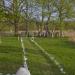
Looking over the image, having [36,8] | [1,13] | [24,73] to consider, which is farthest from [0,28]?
[24,73]

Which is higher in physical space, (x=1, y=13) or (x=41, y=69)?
(x=1, y=13)

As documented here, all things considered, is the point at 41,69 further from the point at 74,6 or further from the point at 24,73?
the point at 74,6

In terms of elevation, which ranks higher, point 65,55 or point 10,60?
point 10,60

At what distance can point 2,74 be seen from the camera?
404 inches

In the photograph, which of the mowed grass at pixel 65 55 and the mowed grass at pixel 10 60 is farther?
the mowed grass at pixel 65 55

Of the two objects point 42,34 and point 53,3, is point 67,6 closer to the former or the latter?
point 53,3

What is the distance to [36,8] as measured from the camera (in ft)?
177

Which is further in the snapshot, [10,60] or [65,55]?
[65,55]

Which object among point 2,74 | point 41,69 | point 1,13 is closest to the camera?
point 2,74

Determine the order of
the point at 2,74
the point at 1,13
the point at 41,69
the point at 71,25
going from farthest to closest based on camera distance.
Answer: the point at 71,25 → the point at 1,13 → the point at 41,69 → the point at 2,74

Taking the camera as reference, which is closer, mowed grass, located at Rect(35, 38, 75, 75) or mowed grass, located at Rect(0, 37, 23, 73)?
mowed grass, located at Rect(0, 37, 23, 73)

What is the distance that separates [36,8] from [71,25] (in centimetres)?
984

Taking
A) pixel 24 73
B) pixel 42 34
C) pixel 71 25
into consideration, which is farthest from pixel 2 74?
pixel 71 25

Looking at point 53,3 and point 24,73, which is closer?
point 24,73
